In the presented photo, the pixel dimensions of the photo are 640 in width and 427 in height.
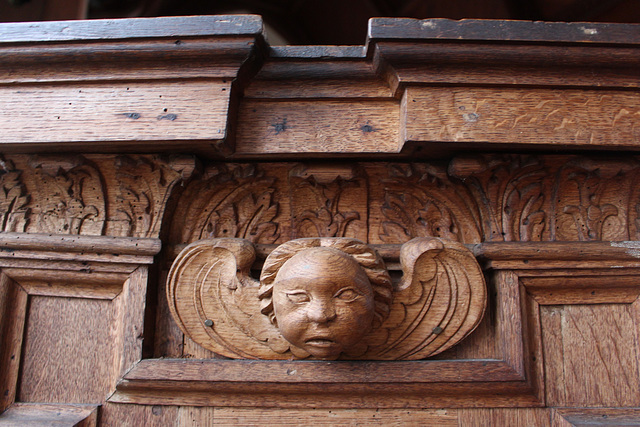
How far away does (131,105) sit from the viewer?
3.26 ft

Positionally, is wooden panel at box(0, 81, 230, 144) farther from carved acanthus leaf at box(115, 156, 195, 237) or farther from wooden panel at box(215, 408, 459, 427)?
wooden panel at box(215, 408, 459, 427)

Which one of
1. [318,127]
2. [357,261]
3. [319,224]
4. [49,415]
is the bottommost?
[49,415]

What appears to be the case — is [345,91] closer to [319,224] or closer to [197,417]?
[319,224]

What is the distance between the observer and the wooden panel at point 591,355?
1052mm

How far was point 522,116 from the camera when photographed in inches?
38.3

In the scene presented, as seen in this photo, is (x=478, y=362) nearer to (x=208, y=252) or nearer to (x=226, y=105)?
(x=208, y=252)

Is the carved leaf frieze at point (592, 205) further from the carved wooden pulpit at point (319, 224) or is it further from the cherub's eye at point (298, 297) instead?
the cherub's eye at point (298, 297)

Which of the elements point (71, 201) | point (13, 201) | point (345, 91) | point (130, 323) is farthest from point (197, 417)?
point (345, 91)

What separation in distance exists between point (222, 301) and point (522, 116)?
0.80 m

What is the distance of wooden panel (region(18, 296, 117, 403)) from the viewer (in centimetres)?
109

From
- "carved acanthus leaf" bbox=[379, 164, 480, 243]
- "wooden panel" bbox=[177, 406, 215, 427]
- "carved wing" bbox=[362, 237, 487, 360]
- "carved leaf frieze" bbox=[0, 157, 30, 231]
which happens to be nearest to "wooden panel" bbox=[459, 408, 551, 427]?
"carved wing" bbox=[362, 237, 487, 360]

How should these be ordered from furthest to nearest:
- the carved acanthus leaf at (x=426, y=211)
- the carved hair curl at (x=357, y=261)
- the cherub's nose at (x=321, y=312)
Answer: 1. the carved acanthus leaf at (x=426, y=211)
2. the carved hair curl at (x=357, y=261)
3. the cherub's nose at (x=321, y=312)

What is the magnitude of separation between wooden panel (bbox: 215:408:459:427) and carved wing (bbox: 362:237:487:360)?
130mm

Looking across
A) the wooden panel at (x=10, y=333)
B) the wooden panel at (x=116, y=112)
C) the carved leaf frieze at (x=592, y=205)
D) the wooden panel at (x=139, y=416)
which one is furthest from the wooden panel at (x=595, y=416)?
the wooden panel at (x=10, y=333)
